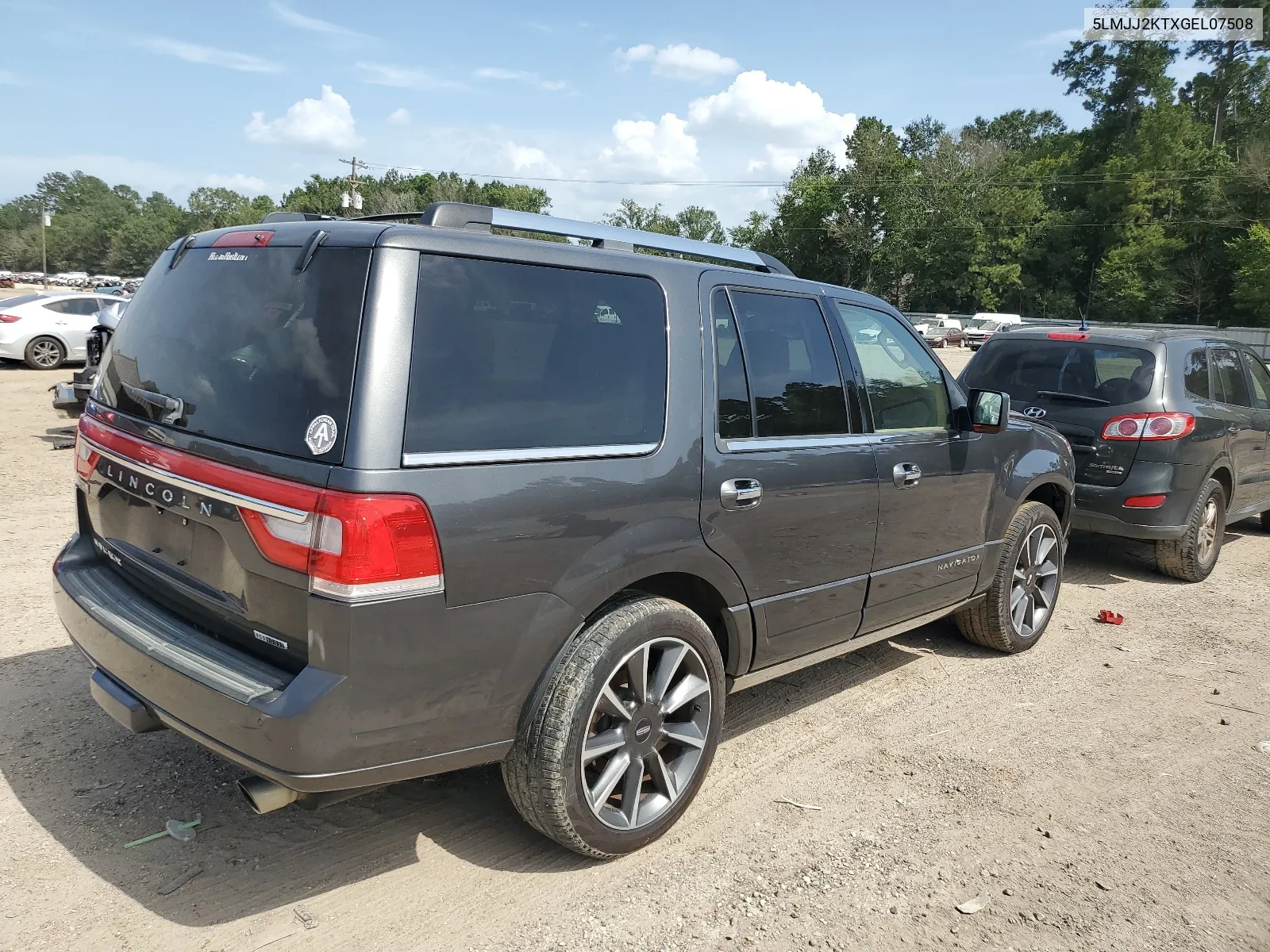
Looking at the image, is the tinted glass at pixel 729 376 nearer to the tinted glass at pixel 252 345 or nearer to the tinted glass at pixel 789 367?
the tinted glass at pixel 789 367

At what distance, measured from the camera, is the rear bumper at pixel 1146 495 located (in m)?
6.72

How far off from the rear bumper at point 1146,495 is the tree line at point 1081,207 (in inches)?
1970

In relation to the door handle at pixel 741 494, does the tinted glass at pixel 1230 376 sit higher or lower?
higher

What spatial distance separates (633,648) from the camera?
9.89 feet

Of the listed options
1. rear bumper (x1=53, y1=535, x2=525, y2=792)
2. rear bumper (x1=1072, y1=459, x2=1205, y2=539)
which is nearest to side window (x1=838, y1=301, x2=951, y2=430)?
rear bumper (x1=53, y1=535, x2=525, y2=792)

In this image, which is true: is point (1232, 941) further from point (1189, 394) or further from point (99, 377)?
point (1189, 394)

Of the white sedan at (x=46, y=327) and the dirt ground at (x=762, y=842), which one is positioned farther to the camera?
the white sedan at (x=46, y=327)

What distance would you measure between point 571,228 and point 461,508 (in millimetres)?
1260

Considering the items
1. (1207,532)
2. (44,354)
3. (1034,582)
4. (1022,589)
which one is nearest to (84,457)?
(1022,589)

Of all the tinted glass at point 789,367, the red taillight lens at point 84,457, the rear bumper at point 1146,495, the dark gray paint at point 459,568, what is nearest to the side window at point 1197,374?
the rear bumper at point 1146,495

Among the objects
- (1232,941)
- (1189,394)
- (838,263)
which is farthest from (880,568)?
(838,263)

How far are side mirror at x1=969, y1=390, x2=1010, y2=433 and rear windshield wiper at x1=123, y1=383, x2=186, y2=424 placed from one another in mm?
3576

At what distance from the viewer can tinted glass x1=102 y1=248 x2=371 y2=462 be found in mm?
2535

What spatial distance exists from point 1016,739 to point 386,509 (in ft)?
10.5
